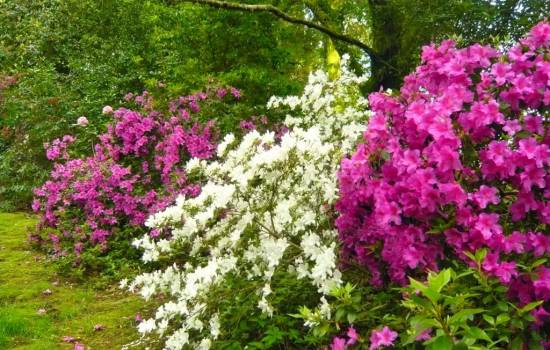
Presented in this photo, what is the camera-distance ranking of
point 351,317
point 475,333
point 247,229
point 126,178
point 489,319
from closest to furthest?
1. point 475,333
2. point 489,319
3. point 351,317
4. point 247,229
5. point 126,178

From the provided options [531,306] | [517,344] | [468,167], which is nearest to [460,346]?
[531,306]

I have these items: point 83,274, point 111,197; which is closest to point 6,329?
point 83,274

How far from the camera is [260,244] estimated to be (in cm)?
364

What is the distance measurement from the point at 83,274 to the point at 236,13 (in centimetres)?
398

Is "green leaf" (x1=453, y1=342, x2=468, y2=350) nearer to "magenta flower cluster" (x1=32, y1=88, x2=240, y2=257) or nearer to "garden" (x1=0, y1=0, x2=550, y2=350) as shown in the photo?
"garden" (x1=0, y1=0, x2=550, y2=350)

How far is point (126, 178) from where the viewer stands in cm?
729

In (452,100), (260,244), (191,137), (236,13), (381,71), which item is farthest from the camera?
(381,71)

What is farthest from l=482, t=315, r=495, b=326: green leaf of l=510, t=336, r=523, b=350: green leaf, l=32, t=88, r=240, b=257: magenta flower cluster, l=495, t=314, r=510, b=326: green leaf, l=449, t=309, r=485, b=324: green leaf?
l=32, t=88, r=240, b=257: magenta flower cluster

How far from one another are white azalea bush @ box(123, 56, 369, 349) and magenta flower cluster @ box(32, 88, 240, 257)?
2.84m

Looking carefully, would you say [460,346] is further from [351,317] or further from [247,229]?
[247,229]

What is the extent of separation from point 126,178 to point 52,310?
2.16m

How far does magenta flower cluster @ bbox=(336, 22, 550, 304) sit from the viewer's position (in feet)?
8.77

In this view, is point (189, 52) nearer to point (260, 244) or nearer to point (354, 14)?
point (354, 14)

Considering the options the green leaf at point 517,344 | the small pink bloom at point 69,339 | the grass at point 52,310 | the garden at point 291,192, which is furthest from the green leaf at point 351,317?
the small pink bloom at point 69,339
